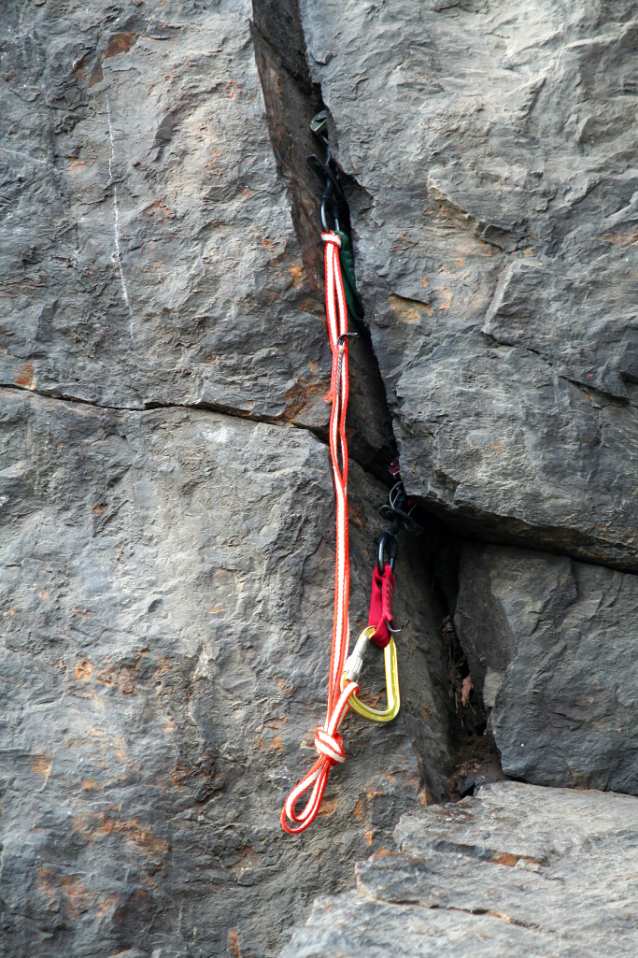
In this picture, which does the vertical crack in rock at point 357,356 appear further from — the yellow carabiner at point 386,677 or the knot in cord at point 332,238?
the yellow carabiner at point 386,677

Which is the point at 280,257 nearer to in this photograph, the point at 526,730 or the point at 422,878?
the point at 526,730

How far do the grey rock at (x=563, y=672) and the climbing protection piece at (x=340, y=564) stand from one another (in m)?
0.36

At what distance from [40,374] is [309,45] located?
143cm

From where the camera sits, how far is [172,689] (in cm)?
204

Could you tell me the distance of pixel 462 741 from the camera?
2.35m

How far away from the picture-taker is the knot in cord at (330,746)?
192cm

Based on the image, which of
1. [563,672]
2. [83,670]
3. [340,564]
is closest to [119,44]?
[340,564]

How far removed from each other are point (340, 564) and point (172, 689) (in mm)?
563

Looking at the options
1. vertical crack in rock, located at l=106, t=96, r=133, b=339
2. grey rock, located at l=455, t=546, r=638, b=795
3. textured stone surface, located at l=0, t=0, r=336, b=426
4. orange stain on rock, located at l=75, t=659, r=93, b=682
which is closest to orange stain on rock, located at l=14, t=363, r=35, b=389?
textured stone surface, located at l=0, t=0, r=336, b=426

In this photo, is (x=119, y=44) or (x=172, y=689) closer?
(x=172, y=689)

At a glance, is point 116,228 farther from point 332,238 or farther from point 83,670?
point 83,670

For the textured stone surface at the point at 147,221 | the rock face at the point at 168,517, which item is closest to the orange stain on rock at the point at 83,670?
the rock face at the point at 168,517

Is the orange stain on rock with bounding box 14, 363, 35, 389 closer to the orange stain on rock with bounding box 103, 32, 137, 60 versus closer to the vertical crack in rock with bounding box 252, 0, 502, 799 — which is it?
the vertical crack in rock with bounding box 252, 0, 502, 799

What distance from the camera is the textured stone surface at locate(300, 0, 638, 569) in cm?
219
